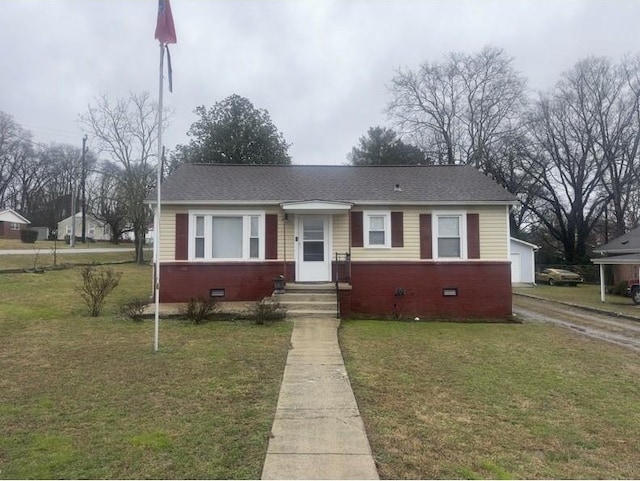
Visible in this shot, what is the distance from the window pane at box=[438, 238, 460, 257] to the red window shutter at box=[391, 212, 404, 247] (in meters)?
1.17

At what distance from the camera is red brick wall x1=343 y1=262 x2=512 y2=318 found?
13.0 m

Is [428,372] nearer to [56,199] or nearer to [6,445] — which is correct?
[6,445]

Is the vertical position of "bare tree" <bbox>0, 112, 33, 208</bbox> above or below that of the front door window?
above

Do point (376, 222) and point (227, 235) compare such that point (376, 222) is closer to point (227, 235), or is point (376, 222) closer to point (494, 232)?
point (494, 232)

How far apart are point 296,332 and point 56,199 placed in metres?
61.7

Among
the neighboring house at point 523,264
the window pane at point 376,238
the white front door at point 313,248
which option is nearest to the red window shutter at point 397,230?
the window pane at point 376,238

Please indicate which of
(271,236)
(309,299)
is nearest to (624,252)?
(309,299)

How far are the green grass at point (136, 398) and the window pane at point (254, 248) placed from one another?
386 cm

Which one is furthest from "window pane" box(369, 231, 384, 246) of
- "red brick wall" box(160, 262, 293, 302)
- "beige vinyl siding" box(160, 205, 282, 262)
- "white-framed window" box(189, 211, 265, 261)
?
"white-framed window" box(189, 211, 265, 261)

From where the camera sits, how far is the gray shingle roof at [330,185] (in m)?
13.2

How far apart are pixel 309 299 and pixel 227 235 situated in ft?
11.0

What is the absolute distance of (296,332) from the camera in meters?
9.12

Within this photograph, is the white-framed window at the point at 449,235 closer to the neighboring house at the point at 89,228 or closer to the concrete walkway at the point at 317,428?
the concrete walkway at the point at 317,428

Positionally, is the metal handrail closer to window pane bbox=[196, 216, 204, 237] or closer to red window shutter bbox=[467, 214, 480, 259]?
red window shutter bbox=[467, 214, 480, 259]
